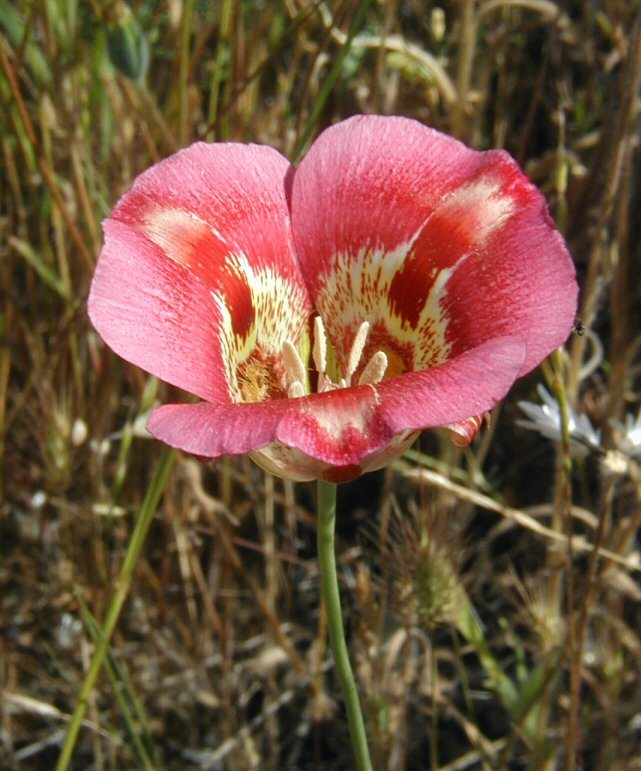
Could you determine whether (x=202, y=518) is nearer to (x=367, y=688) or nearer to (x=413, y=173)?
(x=367, y=688)

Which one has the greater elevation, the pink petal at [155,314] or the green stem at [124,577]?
the pink petal at [155,314]

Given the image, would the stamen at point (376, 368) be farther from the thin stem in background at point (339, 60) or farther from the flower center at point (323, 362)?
the thin stem in background at point (339, 60)

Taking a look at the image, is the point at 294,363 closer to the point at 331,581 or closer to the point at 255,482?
the point at 331,581

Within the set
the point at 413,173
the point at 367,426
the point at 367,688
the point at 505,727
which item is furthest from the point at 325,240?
the point at 505,727

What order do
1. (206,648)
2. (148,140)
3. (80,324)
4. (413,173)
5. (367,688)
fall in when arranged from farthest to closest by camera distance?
(206,648) → (80,324) → (148,140) → (367,688) → (413,173)

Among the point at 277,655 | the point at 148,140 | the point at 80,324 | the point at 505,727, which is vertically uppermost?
the point at 148,140

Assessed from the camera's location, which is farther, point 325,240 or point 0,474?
point 0,474

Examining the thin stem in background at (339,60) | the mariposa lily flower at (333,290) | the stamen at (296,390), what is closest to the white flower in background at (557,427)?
the mariposa lily flower at (333,290)
